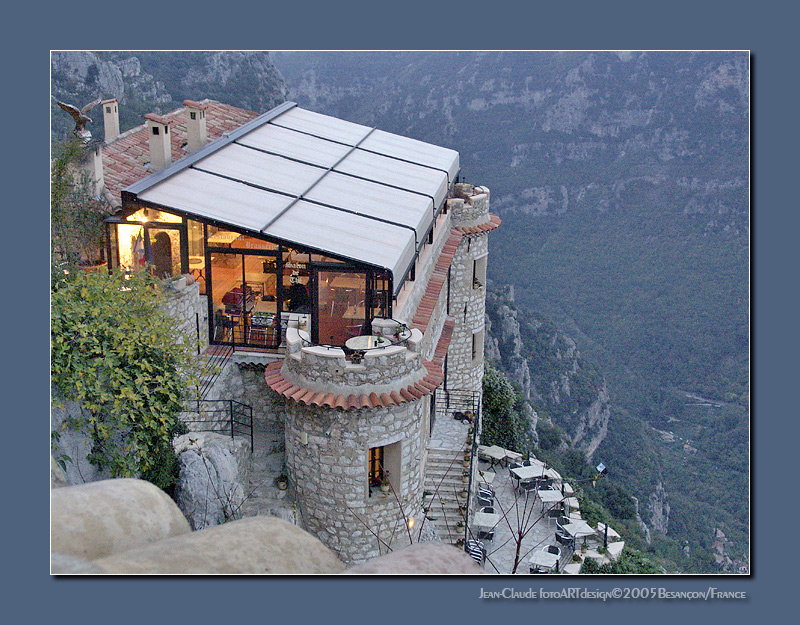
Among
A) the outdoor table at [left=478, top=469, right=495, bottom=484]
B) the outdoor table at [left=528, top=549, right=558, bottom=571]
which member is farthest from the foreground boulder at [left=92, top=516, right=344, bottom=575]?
the outdoor table at [left=478, top=469, right=495, bottom=484]

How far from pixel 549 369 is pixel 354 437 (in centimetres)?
A: 5054

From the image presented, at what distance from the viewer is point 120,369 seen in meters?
14.6

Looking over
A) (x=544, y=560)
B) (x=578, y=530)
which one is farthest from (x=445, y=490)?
(x=578, y=530)

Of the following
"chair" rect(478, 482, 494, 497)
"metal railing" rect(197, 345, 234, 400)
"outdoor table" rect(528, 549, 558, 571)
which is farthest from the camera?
"chair" rect(478, 482, 494, 497)

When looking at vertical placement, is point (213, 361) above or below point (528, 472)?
above

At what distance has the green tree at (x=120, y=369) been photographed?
1406cm

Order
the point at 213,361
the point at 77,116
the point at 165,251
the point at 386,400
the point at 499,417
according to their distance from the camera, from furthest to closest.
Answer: the point at 499,417 < the point at 213,361 < the point at 165,251 < the point at 77,116 < the point at 386,400

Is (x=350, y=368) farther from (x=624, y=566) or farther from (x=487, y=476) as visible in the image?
(x=487, y=476)

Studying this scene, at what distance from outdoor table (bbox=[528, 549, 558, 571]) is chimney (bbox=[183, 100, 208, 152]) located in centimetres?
1484

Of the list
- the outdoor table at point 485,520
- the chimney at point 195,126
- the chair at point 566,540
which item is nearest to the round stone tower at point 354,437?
the outdoor table at point 485,520

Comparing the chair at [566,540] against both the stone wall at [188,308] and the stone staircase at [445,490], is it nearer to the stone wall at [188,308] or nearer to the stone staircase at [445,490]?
the stone staircase at [445,490]

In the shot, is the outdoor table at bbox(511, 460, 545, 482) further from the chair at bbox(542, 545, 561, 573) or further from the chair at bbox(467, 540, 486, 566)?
the chair at bbox(467, 540, 486, 566)

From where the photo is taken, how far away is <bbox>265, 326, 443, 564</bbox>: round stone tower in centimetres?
1599
